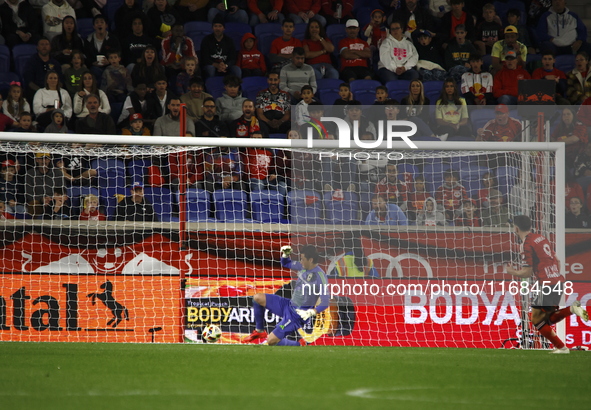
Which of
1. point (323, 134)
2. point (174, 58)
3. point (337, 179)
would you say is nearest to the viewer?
point (337, 179)

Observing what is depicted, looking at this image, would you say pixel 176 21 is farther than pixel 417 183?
Yes

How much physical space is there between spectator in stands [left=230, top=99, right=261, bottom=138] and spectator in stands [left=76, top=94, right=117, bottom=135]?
5.86 feet

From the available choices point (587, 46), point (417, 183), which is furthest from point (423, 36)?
point (417, 183)

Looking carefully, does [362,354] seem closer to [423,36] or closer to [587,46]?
[423,36]

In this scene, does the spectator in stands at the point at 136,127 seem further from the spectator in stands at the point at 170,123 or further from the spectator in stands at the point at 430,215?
the spectator in stands at the point at 430,215

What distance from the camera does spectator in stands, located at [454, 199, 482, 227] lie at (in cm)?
956

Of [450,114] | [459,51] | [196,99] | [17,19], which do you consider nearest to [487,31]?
[459,51]

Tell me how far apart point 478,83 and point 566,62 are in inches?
87.1

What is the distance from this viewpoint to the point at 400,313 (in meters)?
9.34

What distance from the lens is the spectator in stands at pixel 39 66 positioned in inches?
464

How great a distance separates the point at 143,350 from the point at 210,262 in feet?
8.83

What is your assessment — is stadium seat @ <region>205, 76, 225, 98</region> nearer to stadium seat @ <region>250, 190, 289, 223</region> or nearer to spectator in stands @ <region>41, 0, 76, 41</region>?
spectator in stands @ <region>41, 0, 76, 41</region>

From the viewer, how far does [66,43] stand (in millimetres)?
12195

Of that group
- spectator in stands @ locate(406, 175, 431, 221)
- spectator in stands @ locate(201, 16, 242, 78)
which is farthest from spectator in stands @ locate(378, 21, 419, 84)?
spectator in stands @ locate(406, 175, 431, 221)
